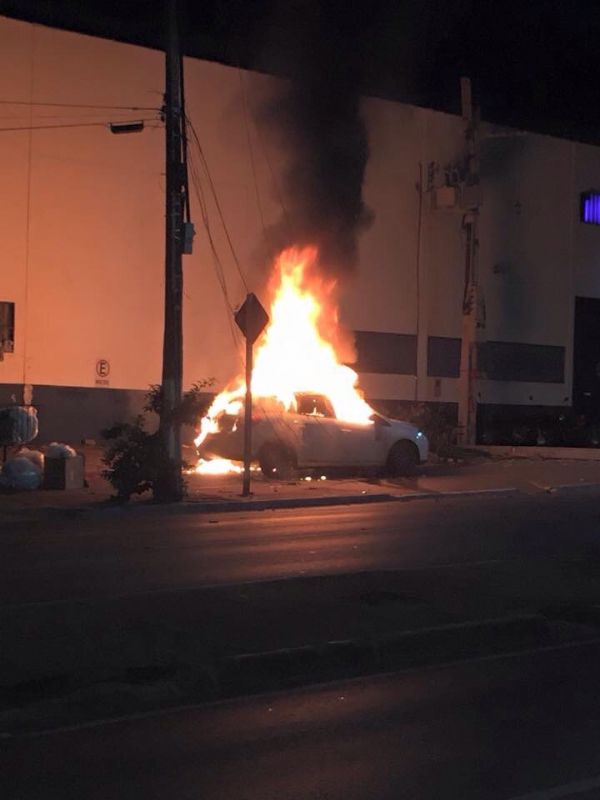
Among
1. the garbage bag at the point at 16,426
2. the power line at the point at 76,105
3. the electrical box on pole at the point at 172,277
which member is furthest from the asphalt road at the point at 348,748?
the power line at the point at 76,105

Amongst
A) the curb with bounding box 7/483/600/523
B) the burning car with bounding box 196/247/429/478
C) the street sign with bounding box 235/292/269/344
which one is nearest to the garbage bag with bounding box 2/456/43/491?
the curb with bounding box 7/483/600/523

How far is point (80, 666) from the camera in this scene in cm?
700

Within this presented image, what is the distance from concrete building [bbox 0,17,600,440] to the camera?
2745 cm

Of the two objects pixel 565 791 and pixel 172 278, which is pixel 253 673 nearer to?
pixel 565 791

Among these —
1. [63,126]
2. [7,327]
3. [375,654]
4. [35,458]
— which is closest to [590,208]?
[63,126]

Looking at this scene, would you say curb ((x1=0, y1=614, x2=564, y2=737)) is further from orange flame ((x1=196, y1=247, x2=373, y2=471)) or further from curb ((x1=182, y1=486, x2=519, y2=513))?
orange flame ((x1=196, y1=247, x2=373, y2=471))

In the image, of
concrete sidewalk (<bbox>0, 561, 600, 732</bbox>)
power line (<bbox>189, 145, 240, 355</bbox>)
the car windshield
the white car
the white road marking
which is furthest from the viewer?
power line (<bbox>189, 145, 240, 355</bbox>)

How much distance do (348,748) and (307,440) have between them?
15.1m

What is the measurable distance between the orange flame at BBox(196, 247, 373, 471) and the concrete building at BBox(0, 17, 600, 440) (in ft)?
5.47

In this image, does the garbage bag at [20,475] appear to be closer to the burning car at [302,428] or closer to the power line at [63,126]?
the burning car at [302,428]

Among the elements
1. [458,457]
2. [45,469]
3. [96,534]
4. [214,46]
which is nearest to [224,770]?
[96,534]

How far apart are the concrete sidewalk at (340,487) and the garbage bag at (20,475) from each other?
251 millimetres

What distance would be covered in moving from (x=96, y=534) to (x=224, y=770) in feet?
29.7

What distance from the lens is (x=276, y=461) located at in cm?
2089
